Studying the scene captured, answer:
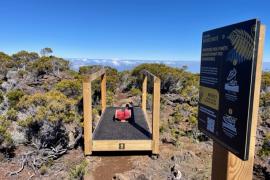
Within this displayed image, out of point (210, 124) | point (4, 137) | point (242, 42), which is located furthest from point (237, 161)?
point (4, 137)

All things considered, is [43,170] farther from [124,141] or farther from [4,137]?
[124,141]

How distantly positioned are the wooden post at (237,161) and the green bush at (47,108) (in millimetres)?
4390

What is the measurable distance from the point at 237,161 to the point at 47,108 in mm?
4785

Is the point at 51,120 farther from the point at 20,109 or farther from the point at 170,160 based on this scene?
the point at 170,160

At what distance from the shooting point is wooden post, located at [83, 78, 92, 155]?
4648 millimetres

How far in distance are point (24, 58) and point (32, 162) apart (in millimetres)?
21017

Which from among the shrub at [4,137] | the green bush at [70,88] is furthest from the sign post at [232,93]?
the green bush at [70,88]

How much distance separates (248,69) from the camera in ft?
3.84

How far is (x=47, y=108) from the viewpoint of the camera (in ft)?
17.7

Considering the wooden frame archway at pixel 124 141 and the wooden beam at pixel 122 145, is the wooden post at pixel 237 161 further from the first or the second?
the wooden beam at pixel 122 145

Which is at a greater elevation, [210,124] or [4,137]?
[210,124]

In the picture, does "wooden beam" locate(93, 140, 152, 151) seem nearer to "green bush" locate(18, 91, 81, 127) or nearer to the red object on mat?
"green bush" locate(18, 91, 81, 127)

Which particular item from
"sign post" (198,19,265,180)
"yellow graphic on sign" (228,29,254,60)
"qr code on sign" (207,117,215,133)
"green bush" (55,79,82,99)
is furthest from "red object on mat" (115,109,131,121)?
"yellow graphic on sign" (228,29,254,60)

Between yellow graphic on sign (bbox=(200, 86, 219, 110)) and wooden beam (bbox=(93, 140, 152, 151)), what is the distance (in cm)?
357
